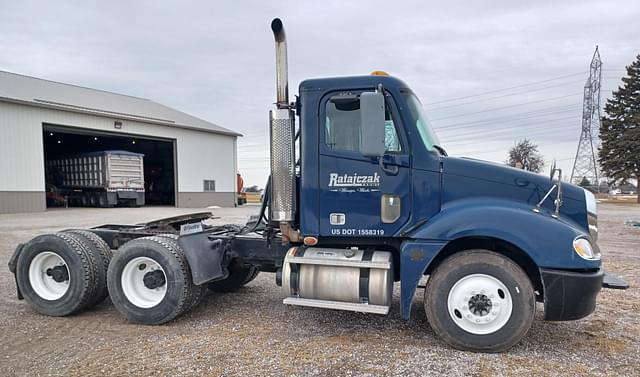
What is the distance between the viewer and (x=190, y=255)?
469 centimetres

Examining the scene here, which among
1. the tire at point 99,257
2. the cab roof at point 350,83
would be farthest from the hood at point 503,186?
the tire at point 99,257

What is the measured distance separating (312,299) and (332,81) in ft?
7.55

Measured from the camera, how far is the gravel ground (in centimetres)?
353

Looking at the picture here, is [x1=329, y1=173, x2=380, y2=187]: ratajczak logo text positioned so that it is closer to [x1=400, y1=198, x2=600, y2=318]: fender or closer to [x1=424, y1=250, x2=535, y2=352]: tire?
[x1=400, y1=198, x2=600, y2=318]: fender

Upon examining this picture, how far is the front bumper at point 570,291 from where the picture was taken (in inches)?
144

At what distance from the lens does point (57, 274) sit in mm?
5145

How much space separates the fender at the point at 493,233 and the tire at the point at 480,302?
0.20 meters

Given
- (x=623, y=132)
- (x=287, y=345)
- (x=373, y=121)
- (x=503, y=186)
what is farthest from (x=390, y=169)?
(x=623, y=132)

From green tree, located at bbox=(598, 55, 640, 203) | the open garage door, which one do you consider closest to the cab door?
the open garage door

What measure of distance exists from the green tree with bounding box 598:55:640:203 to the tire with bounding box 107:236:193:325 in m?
44.3

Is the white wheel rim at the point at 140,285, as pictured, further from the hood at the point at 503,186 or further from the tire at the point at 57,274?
the hood at the point at 503,186

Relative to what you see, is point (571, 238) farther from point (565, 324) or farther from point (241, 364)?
point (241, 364)

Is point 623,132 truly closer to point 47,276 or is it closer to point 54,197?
point 47,276

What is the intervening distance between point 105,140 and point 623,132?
45934 mm
